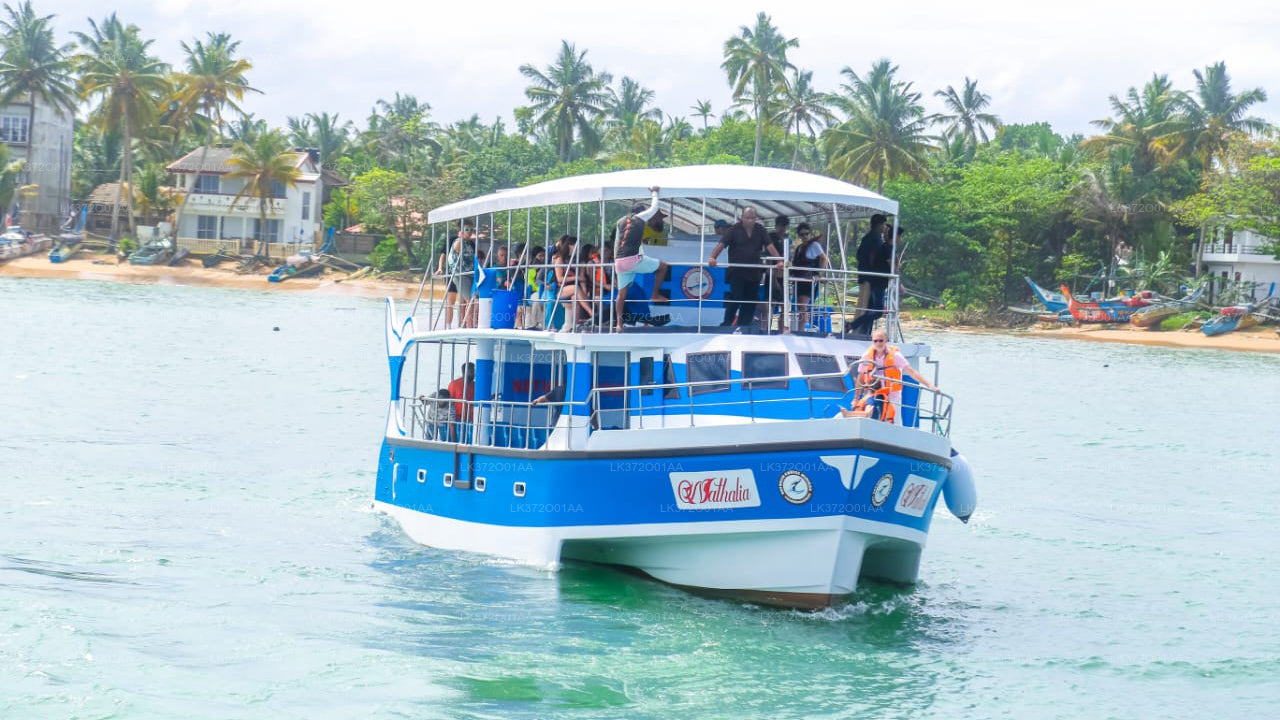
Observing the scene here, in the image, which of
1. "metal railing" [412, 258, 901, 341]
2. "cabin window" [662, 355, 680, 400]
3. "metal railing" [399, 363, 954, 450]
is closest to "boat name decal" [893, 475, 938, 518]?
"metal railing" [399, 363, 954, 450]

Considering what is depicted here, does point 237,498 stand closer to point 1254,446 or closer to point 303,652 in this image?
point 303,652

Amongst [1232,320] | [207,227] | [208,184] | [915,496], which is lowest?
[915,496]

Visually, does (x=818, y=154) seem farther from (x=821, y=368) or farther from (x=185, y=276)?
(x=821, y=368)

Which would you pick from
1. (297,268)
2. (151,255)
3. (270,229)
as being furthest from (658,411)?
(270,229)

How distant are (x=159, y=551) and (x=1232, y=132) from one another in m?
78.6

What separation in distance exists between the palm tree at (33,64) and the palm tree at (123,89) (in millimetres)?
1696

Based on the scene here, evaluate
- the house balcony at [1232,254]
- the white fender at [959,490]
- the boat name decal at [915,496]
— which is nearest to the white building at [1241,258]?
the house balcony at [1232,254]

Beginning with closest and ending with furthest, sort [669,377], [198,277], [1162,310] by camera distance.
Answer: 1. [669,377]
2. [1162,310]
3. [198,277]

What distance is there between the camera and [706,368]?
16.5 m

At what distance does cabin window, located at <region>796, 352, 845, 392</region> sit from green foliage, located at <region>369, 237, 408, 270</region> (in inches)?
2990

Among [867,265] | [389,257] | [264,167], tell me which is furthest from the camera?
[264,167]

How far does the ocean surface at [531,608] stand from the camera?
14.1 meters

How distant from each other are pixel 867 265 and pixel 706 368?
9.04ft

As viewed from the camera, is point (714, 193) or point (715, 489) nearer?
point (715, 489)
